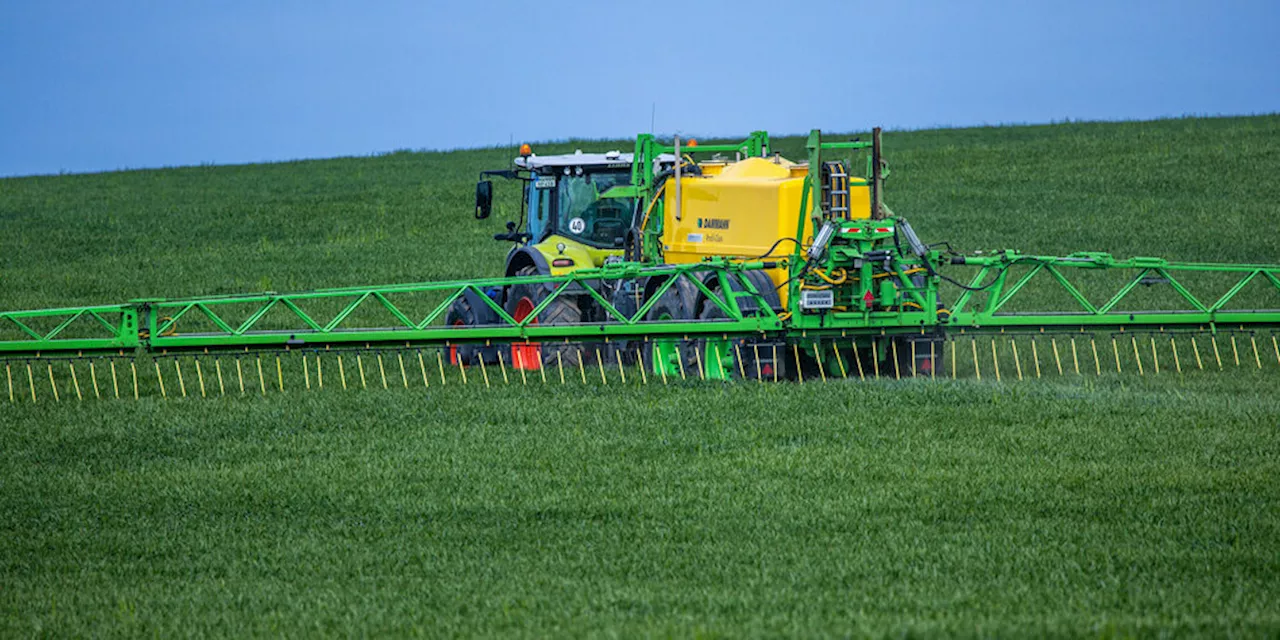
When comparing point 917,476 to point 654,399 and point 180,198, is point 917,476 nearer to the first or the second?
point 654,399

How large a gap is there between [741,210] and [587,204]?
9.79 ft

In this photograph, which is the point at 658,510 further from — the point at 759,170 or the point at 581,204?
the point at 581,204

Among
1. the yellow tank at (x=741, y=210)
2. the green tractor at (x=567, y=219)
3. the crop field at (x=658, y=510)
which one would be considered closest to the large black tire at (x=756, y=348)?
the yellow tank at (x=741, y=210)

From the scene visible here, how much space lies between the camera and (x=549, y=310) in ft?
54.1

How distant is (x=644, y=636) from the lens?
21.4 feet

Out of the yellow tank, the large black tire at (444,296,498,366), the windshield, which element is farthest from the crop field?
the windshield

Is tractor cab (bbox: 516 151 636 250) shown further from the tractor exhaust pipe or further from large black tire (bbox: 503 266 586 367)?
the tractor exhaust pipe

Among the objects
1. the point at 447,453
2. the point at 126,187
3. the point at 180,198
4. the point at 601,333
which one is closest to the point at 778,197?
the point at 601,333

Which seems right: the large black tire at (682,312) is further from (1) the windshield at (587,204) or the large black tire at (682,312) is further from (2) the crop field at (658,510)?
(1) the windshield at (587,204)

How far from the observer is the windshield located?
17.9 m

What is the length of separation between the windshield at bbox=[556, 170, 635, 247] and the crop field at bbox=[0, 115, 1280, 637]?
3514 mm

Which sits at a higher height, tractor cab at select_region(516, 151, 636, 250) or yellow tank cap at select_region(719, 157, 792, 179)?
yellow tank cap at select_region(719, 157, 792, 179)

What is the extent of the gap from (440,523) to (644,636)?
3165mm

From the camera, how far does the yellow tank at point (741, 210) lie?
1505 cm
